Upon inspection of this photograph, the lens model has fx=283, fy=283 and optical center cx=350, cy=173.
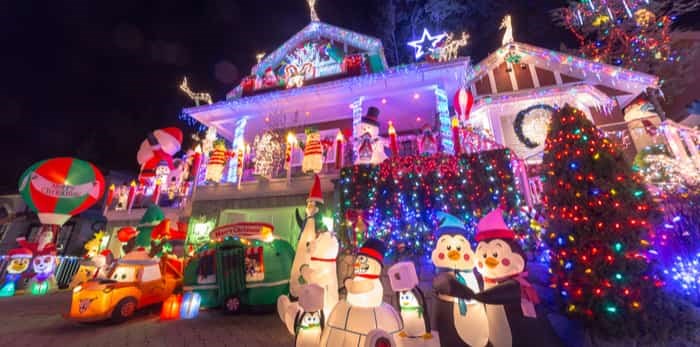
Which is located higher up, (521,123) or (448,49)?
(448,49)

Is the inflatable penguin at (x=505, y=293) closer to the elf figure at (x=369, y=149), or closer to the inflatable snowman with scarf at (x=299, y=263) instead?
the inflatable snowman with scarf at (x=299, y=263)

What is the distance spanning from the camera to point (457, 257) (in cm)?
330

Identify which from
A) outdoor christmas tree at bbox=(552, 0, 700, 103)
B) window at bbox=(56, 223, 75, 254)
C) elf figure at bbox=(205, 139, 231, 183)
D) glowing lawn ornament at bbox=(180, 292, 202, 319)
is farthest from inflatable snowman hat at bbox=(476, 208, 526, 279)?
window at bbox=(56, 223, 75, 254)

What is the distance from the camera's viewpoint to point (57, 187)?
808 cm

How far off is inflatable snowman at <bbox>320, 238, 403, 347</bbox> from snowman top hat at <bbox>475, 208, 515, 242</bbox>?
135cm

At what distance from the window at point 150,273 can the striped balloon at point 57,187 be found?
14.3 feet

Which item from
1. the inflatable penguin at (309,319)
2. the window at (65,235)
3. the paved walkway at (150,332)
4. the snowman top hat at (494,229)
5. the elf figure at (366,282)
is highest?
the window at (65,235)

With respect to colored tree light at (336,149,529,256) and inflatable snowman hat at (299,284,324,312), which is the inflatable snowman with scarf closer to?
inflatable snowman hat at (299,284,324,312)

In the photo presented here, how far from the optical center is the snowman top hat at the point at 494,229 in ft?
11.1

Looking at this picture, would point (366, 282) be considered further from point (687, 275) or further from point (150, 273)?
point (150, 273)

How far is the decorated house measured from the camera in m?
7.65

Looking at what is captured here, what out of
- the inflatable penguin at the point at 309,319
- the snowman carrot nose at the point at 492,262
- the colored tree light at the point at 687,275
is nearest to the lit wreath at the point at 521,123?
the colored tree light at the point at 687,275

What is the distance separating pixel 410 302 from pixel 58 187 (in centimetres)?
1034

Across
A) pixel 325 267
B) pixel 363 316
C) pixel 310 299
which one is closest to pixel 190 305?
pixel 325 267
